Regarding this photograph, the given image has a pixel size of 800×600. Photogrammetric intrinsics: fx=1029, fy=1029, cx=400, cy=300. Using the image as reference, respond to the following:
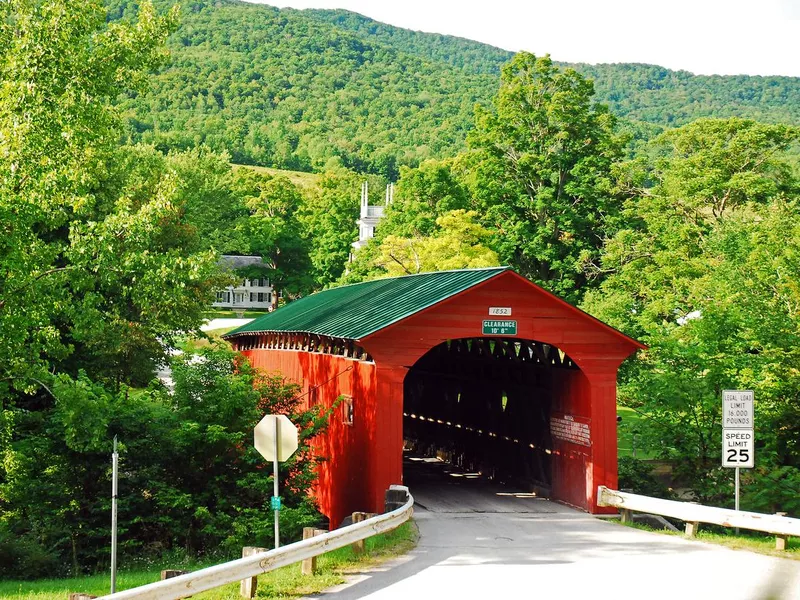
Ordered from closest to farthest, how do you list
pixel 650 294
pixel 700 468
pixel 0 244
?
pixel 0 244
pixel 700 468
pixel 650 294

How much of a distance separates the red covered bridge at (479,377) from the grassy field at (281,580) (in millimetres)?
2883

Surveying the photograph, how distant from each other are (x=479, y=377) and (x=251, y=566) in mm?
14291

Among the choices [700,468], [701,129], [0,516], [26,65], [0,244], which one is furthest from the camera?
[701,129]

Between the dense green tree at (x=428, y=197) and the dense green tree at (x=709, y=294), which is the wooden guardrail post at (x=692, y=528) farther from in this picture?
the dense green tree at (x=428, y=197)

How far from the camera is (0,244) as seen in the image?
15.1 m

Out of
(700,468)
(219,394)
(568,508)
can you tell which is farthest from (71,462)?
(700,468)

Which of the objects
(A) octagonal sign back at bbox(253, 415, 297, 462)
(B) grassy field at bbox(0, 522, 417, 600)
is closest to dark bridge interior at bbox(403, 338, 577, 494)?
(B) grassy field at bbox(0, 522, 417, 600)

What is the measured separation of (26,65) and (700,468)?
14726mm

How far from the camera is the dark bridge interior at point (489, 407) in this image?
67.1 feet

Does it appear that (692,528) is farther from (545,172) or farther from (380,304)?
(545,172)

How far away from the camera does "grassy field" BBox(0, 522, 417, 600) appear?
1062 cm

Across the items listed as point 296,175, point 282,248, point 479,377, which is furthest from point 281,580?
point 296,175

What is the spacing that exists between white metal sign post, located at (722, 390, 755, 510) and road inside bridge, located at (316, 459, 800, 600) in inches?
49.4

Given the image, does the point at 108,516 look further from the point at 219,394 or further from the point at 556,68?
the point at 556,68
